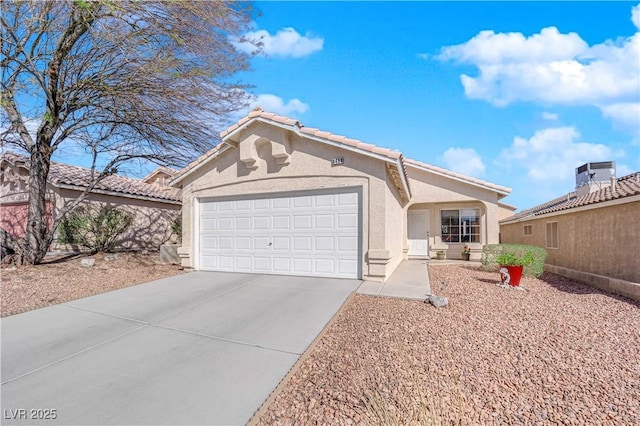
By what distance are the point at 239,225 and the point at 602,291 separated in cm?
1094

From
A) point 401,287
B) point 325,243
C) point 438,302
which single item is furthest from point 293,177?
point 438,302

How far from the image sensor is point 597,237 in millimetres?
8672

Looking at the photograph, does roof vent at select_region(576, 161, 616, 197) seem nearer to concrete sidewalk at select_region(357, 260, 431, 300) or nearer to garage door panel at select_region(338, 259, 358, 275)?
concrete sidewalk at select_region(357, 260, 431, 300)

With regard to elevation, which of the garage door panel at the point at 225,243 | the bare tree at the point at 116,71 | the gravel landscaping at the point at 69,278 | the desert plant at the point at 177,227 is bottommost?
the gravel landscaping at the point at 69,278

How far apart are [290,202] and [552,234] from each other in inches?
434

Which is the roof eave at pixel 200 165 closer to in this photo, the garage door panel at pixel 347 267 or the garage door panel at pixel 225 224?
the garage door panel at pixel 225 224

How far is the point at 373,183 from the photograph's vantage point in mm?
7672

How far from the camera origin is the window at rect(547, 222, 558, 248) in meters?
11.3

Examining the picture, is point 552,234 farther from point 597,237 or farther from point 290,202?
point 290,202

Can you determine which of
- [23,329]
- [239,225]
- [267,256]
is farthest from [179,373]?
[239,225]

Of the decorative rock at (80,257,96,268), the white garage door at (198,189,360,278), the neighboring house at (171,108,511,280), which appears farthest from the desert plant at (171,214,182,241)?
the white garage door at (198,189,360,278)

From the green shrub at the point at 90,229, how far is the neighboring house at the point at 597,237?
18.4 meters

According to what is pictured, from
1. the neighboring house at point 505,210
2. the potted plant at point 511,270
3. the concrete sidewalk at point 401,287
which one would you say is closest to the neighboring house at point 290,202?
the concrete sidewalk at point 401,287

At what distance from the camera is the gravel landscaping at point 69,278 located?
6691mm
